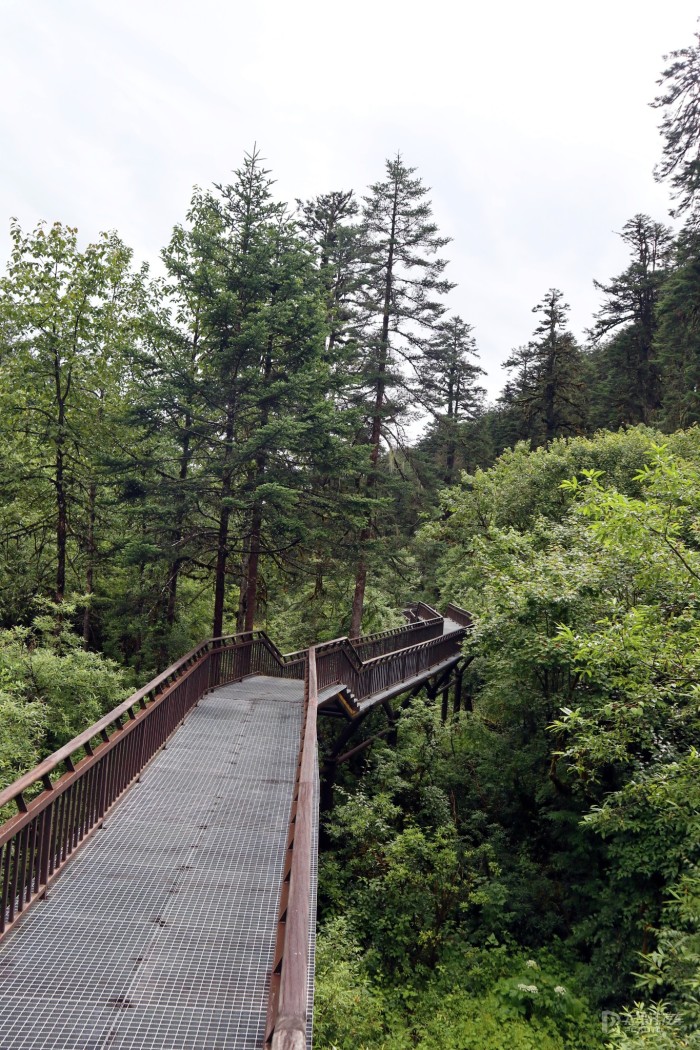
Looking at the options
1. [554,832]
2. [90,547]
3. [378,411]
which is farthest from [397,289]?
[554,832]

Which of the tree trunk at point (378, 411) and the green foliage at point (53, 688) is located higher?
the tree trunk at point (378, 411)

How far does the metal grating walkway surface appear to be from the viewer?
4.03 meters

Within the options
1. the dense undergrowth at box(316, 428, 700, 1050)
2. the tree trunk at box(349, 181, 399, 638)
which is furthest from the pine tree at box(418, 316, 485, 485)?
the dense undergrowth at box(316, 428, 700, 1050)

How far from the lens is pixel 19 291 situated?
19094 millimetres

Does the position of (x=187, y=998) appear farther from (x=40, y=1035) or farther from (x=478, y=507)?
(x=478, y=507)

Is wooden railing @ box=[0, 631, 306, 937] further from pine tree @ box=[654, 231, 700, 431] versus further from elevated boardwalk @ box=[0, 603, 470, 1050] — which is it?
pine tree @ box=[654, 231, 700, 431]

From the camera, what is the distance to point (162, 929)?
5070mm

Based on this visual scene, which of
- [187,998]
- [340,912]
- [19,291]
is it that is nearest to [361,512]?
[340,912]

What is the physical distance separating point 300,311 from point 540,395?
18.3 meters

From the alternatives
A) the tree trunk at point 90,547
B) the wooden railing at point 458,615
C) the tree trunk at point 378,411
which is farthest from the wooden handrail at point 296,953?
the wooden railing at point 458,615

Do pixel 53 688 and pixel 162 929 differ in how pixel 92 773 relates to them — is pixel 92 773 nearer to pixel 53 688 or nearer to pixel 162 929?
pixel 162 929

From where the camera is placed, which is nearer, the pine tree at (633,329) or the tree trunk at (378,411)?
the tree trunk at (378,411)

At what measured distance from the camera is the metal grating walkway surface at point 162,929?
13.2 ft

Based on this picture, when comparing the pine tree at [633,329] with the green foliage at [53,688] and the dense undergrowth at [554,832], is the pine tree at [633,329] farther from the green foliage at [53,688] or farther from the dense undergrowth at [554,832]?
the green foliage at [53,688]
